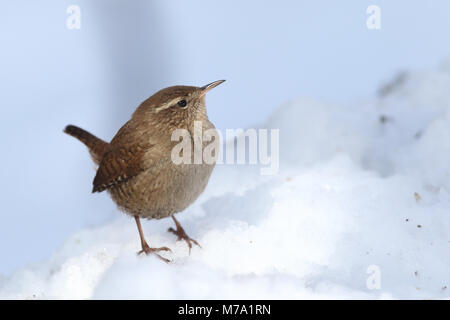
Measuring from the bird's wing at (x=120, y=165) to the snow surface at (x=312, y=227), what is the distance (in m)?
0.36

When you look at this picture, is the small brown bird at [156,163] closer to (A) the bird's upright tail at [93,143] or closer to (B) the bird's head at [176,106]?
(B) the bird's head at [176,106]

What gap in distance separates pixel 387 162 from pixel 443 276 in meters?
1.22

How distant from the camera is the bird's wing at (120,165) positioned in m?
2.80

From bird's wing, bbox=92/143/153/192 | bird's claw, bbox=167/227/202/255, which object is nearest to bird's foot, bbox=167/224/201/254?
bird's claw, bbox=167/227/202/255

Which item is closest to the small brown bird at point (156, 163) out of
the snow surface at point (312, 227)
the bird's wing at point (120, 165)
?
the bird's wing at point (120, 165)

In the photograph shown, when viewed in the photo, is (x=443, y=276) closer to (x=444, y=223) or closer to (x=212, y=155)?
(x=444, y=223)

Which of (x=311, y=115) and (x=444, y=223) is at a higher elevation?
(x=311, y=115)

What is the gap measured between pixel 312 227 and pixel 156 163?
34.0 inches

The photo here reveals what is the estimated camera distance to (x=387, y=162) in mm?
3650

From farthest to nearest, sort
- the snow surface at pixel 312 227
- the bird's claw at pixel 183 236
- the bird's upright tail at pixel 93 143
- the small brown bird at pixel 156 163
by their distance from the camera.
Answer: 1. the bird's upright tail at pixel 93 143
2. the bird's claw at pixel 183 236
3. the small brown bird at pixel 156 163
4. the snow surface at pixel 312 227

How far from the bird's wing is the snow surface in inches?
14.0

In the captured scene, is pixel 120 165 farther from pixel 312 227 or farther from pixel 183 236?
pixel 312 227
